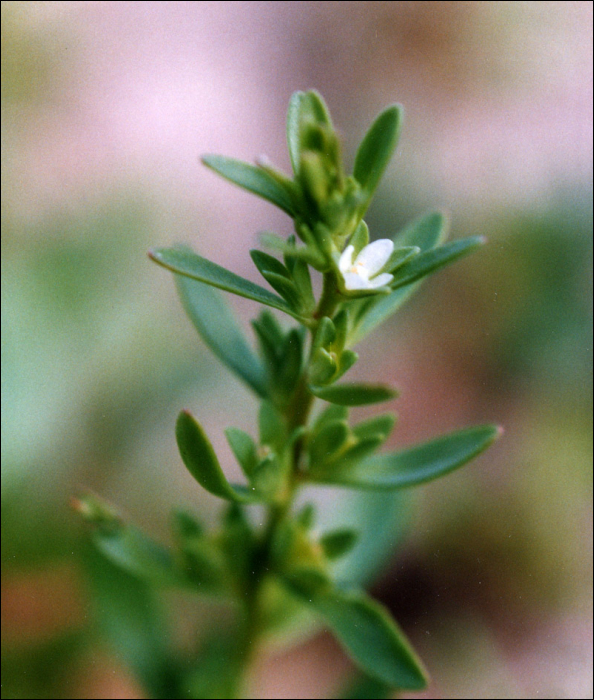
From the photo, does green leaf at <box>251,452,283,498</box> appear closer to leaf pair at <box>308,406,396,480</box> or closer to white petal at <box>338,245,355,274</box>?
leaf pair at <box>308,406,396,480</box>

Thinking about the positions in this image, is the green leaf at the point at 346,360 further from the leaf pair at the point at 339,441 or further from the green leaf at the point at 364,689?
the green leaf at the point at 364,689

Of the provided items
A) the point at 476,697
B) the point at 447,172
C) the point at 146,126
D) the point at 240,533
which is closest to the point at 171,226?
the point at 146,126

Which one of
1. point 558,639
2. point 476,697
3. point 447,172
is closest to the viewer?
point 476,697

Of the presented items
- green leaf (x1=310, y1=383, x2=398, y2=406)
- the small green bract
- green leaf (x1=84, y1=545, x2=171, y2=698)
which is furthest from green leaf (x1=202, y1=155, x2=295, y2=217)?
green leaf (x1=84, y1=545, x2=171, y2=698)

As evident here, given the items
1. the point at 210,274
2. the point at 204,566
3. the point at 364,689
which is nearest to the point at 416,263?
the point at 210,274

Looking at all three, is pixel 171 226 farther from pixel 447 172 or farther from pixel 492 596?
pixel 492 596

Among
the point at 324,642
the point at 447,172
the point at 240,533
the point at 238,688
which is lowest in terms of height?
the point at 324,642

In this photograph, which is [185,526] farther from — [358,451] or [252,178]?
[252,178]
